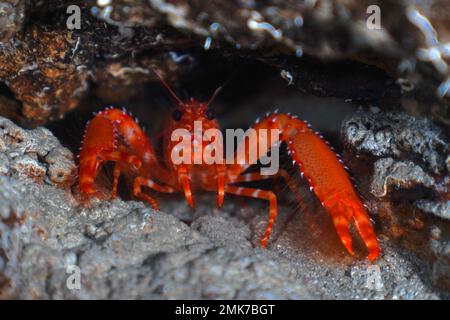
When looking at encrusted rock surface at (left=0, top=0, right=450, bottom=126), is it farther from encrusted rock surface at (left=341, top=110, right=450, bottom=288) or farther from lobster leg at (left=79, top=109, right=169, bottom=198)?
lobster leg at (left=79, top=109, right=169, bottom=198)

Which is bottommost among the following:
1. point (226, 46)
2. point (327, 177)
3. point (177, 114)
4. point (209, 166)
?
point (209, 166)

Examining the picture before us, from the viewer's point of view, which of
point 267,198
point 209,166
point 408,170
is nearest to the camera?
point 408,170

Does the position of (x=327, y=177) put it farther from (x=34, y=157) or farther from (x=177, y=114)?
(x=34, y=157)

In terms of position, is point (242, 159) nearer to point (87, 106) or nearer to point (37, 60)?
point (87, 106)

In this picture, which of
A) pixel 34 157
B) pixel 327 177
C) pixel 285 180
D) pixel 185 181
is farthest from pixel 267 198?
pixel 34 157

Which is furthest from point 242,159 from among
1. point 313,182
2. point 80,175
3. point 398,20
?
point 398,20

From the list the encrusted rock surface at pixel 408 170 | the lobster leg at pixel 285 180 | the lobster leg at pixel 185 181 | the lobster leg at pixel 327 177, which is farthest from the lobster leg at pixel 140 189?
the encrusted rock surface at pixel 408 170

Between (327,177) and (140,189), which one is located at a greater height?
(327,177)

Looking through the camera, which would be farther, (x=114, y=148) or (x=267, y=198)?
(x=267, y=198)
